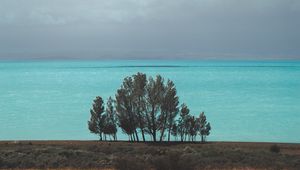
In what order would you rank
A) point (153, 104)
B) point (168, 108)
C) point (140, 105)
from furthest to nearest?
point (140, 105)
point (153, 104)
point (168, 108)

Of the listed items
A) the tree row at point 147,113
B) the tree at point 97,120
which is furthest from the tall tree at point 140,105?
the tree at point 97,120

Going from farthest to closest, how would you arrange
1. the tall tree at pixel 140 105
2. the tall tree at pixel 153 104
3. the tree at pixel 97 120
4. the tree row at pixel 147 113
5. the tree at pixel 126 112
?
the tree at pixel 97 120 → the tree at pixel 126 112 → the tall tree at pixel 140 105 → the tree row at pixel 147 113 → the tall tree at pixel 153 104

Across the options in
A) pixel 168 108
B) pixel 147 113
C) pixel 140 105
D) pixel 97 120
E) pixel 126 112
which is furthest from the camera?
pixel 97 120

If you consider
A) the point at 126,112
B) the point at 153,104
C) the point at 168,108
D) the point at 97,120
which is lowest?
the point at 97,120

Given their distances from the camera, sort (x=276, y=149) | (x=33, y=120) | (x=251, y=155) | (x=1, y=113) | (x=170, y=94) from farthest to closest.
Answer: (x=1, y=113)
(x=33, y=120)
(x=170, y=94)
(x=276, y=149)
(x=251, y=155)

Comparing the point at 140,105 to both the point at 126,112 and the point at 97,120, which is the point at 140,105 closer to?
the point at 126,112

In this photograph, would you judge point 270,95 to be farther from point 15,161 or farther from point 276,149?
point 15,161

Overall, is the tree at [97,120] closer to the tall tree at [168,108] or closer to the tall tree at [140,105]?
the tall tree at [140,105]

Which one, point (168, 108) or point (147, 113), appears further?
point (147, 113)

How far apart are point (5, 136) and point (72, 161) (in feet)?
202

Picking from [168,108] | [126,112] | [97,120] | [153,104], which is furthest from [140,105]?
[97,120]

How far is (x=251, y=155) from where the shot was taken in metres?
31.2

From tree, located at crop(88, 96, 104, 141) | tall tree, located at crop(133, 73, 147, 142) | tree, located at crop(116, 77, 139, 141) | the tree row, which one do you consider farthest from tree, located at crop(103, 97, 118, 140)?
tall tree, located at crop(133, 73, 147, 142)

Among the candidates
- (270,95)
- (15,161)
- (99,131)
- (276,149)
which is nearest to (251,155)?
(276,149)
